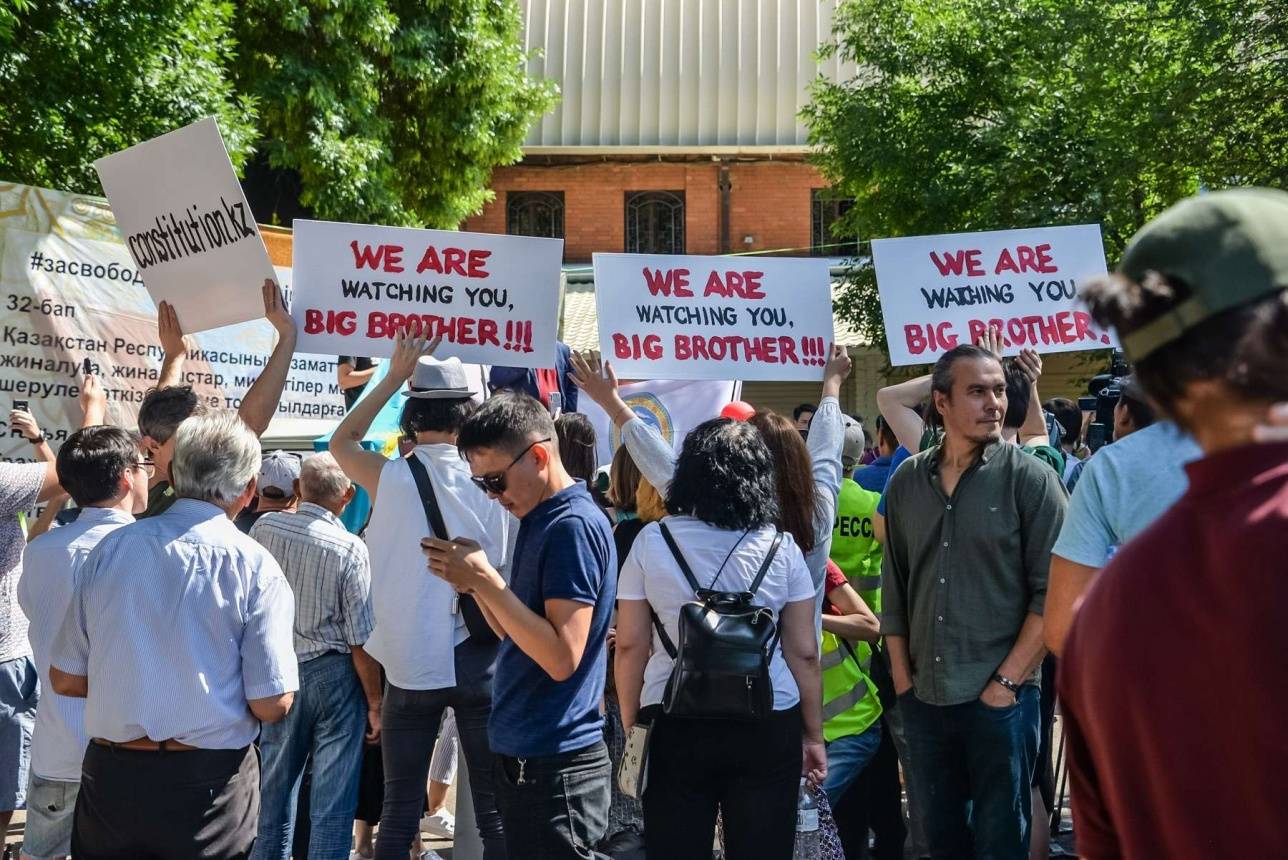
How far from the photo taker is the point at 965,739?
4605 mm

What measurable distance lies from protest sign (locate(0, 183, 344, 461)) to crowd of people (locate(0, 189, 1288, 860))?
38 cm

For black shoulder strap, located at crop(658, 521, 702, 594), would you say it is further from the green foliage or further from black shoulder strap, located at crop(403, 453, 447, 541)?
the green foliage

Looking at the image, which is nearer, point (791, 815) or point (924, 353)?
point (791, 815)

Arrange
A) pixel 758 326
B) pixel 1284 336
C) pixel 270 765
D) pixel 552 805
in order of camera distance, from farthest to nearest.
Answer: pixel 758 326
pixel 270 765
pixel 552 805
pixel 1284 336

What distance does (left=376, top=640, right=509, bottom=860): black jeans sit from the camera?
476 cm

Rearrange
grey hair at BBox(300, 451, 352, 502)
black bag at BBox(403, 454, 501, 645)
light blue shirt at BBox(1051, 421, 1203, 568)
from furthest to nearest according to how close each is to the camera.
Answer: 1. grey hair at BBox(300, 451, 352, 502)
2. black bag at BBox(403, 454, 501, 645)
3. light blue shirt at BBox(1051, 421, 1203, 568)

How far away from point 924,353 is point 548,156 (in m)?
21.7

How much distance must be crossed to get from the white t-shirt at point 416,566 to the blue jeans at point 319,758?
0.70 metres

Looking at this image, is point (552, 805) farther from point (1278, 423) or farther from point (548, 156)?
point (548, 156)

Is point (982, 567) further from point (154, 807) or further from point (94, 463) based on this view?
point (94, 463)

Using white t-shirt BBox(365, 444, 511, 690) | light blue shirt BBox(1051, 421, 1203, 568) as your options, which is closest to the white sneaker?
white t-shirt BBox(365, 444, 511, 690)

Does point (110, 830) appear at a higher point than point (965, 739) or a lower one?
lower

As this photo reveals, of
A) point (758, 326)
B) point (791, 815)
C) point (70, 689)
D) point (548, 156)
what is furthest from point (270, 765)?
point (548, 156)

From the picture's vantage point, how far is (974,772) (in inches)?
180
